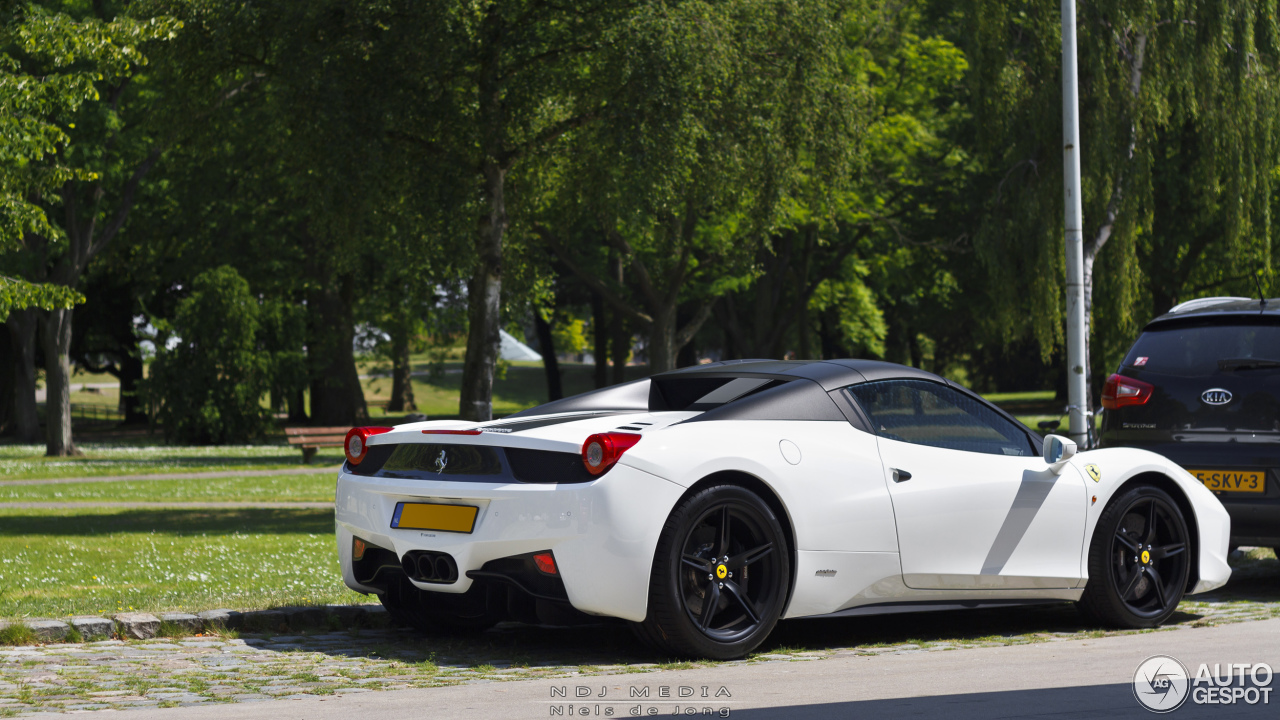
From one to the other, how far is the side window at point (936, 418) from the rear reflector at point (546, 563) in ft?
6.05

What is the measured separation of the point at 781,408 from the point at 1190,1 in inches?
702

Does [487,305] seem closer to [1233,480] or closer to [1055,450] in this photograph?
[1233,480]

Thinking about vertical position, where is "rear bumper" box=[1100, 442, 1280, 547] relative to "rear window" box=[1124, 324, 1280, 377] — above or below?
below

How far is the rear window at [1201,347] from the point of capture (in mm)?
8789

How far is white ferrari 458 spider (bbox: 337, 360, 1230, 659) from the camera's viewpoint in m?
5.85

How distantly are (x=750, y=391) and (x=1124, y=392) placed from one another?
3.66 m

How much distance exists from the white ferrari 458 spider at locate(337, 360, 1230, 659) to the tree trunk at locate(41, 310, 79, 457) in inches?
994

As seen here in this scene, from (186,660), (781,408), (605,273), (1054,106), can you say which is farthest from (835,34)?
(605,273)

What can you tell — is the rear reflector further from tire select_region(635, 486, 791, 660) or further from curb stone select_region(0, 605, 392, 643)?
curb stone select_region(0, 605, 392, 643)

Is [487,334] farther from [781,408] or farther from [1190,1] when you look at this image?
[1190,1]

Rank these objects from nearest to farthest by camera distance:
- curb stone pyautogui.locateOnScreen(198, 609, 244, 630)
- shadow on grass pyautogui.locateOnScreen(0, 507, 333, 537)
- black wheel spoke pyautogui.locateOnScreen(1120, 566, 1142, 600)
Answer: curb stone pyautogui.locateOnScreen(198, 609, 244, 630) < black wheel spoke pyautogui.locateOnScreen(1120, 566, 1142, 600) < shadow on grass pyautogui.locateOnScreen(0, 507, 333, 537)

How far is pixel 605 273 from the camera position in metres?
39.2

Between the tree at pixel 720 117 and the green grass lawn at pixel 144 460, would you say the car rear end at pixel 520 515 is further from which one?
the green grass lawn at pixel 144 460

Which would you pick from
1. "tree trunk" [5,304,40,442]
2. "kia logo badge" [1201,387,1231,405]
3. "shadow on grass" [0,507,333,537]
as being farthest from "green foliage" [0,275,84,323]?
"tree trunk" [5,304,40,442]
